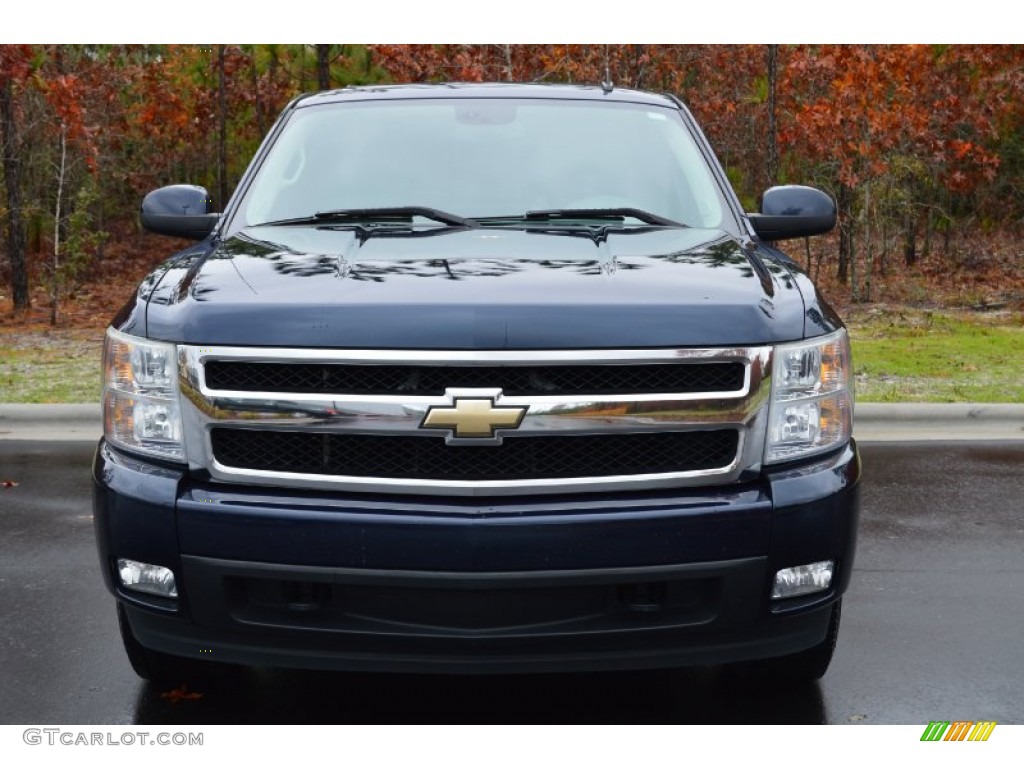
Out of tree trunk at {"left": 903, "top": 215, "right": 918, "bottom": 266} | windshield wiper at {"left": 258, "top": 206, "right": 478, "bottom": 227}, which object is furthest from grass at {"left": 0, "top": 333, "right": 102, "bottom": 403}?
tree trunk at {"left": 903, "top": 215, "right": 918, "bottom": 266}

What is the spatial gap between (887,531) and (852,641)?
178 cm

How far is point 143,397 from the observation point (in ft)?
11.4

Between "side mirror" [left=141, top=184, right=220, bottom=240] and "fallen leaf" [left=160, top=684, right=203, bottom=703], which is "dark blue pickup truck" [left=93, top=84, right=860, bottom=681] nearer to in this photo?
"fallen leaf" [left=160, top=684, right=203, bottom=703]

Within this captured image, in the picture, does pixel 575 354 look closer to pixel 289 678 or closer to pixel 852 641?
pixel 289 678

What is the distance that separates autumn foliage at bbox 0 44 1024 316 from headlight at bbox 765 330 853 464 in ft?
43.6

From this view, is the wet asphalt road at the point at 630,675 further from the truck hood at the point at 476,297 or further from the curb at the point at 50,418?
Result: the curb at the point at 50,418

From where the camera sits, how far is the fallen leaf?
159 inches

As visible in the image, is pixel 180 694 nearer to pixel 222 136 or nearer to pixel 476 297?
pixel 476 297

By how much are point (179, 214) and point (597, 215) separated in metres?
1.55

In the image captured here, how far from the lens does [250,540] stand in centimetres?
324

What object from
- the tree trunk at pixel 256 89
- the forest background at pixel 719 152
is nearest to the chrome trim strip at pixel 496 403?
the forest background at pixel 719 152

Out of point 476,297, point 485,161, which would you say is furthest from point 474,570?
point 485,161
